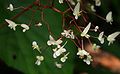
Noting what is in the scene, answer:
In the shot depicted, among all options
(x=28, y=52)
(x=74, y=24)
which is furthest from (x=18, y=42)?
(x=74, y=24)

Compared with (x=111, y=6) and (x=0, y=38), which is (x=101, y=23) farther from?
(x=0, y=38)

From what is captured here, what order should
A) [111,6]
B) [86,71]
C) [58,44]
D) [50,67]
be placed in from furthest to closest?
[111,6], [86,71], [50,67], [58,44]

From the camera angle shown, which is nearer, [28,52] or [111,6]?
[28,52]

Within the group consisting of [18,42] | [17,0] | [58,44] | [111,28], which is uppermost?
[111,28]

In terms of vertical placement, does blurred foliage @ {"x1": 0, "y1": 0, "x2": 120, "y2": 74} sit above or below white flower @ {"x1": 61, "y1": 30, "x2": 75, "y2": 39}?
above

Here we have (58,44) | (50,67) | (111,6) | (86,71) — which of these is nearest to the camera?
(58,44)

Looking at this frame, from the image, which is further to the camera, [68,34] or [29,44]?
[29,44]

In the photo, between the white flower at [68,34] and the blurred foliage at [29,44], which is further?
the blurred foliage at [29,44]

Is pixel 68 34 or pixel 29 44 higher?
pixel 29 44

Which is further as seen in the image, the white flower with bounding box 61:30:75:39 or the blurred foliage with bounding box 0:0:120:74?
the blurred foliage with bounding box 0:0:120:74

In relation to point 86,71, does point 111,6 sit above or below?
above

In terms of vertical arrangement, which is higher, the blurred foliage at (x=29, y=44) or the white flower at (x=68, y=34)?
the blurred foliage at (x=29, y=44)
